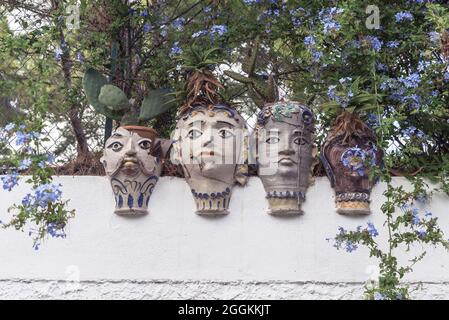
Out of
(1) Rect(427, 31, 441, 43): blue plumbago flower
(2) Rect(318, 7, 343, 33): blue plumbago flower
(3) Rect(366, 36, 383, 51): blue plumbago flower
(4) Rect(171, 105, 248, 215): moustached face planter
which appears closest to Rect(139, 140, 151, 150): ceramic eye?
(4) Rect(171, 105, 248, 215): moustached face planter

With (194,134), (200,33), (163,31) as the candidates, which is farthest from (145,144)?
(163,31)

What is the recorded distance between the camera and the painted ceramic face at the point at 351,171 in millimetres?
3475

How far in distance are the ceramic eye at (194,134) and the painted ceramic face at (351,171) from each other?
59 centimetres

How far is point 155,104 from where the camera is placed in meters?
3.80

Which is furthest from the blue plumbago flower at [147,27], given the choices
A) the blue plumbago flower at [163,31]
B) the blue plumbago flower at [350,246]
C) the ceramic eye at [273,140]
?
the blue plumbago flower at [350,246]

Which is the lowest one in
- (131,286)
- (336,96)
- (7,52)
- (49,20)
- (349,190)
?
(131,286)

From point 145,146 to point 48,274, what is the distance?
0.73m

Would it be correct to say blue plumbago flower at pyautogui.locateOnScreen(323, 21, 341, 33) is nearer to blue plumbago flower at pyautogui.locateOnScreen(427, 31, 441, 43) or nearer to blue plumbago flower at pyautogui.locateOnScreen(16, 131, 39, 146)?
blue plumbago flower at pyautogui.locateOnScreen(427, 31, 441, 43)

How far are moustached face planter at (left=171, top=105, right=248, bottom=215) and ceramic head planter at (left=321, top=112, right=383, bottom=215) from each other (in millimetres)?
408

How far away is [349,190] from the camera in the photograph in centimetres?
352

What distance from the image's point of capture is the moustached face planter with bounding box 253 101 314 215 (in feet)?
11.6

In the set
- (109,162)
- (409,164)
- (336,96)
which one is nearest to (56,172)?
(109,162)

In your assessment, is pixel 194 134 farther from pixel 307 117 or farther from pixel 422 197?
pixel 422 197

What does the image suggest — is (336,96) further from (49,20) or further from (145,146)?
(49,20)
